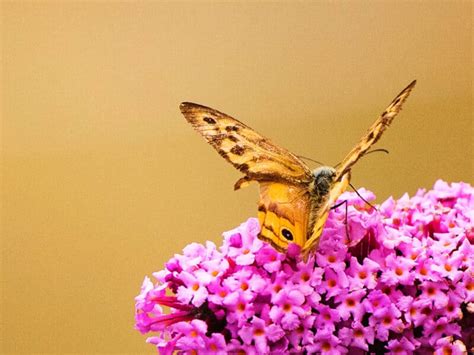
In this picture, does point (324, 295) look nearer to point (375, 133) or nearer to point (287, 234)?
point (287, 234)

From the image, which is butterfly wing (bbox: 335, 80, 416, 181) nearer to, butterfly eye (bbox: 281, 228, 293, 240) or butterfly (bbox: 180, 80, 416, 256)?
butterfly (bbox: 180, 80, 416, 256)

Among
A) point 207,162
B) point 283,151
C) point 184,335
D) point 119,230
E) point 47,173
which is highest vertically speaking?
point 207,162

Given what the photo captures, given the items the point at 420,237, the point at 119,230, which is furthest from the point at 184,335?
the point at 119,230

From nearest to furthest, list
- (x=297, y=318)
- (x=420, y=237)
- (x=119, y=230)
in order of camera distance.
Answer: (x=297, y=318) → (x=420, y=237) → (x=119, y=230)

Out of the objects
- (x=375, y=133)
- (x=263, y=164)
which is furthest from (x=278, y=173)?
(x=375, y=133)

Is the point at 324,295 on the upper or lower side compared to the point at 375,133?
lower

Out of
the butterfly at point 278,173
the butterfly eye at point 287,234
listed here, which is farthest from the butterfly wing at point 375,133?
the butterfly eye at point 287,234

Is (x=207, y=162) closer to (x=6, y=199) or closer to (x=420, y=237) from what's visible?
(x=6, y=199)
